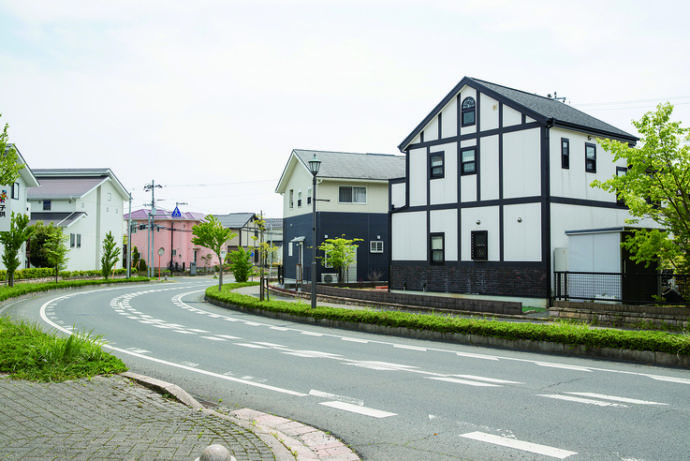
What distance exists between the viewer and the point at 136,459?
15.3 feet

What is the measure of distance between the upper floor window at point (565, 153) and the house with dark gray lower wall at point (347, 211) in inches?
598

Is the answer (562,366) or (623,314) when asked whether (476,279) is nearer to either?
(623,314)

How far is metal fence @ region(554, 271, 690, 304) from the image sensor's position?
16234 millimetres

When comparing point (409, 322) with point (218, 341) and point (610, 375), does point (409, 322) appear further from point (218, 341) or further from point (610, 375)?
point (610, 375)

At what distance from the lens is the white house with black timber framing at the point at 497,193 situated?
21.2m

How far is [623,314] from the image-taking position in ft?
51.9

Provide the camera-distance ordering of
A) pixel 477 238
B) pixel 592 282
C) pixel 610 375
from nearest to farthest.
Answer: pixel 610 375 → pixel 592 282 → pixel 477 238

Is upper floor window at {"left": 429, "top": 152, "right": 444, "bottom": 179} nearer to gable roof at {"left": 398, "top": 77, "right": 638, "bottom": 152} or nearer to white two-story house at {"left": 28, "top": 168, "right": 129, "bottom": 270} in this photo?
gable roof at {"left": 398, "top": 77, "right": 638, "bottom": 152}

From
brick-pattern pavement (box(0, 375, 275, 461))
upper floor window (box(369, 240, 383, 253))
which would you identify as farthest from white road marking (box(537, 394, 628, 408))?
upper floor window (box(369, 240, 383, 253))

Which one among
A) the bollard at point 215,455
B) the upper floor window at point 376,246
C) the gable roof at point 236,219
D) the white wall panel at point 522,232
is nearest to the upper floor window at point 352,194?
the upper floor window at point 376,246

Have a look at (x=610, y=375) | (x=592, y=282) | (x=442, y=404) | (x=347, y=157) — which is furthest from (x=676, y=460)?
(x=347, y=157)

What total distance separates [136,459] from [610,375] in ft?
26.2

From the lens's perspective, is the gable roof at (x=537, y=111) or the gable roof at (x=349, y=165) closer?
the gable roof at (x=537, y=111)

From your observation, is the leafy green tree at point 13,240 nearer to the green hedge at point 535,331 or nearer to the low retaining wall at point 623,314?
the green hedge at point 535,331
